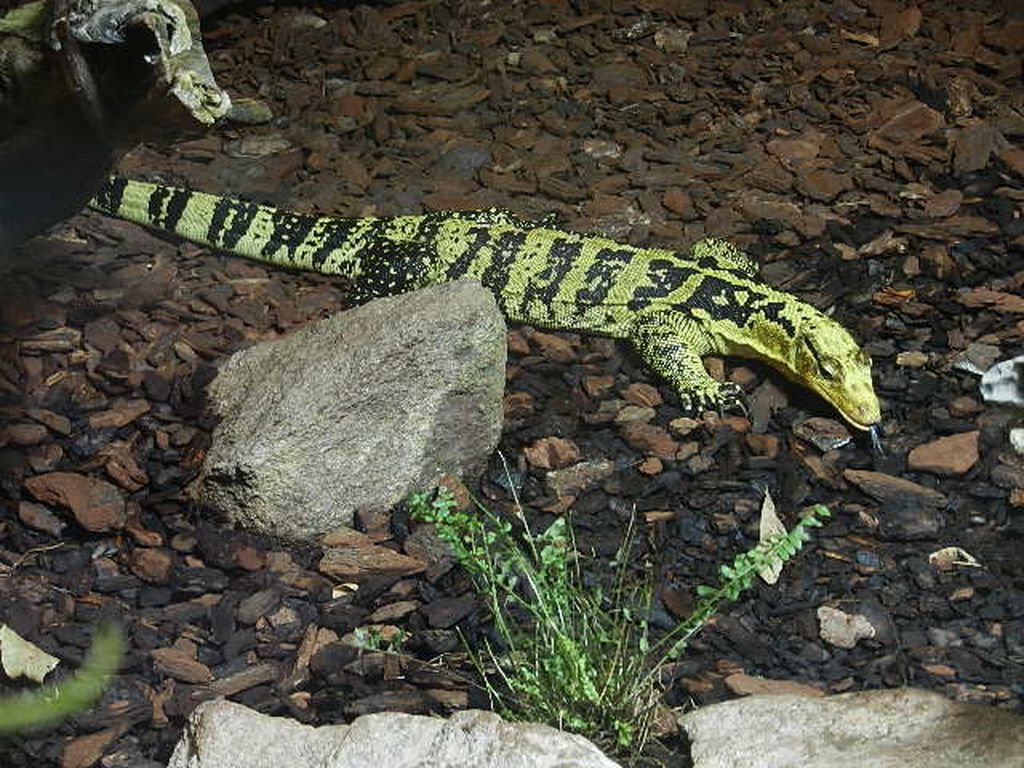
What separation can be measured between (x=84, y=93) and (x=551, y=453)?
227 cm

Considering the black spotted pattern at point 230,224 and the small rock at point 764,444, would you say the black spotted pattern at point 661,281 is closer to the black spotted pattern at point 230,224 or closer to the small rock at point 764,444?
the small rock at point 764,444

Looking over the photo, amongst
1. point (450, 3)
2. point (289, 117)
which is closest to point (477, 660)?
point (289, 117)

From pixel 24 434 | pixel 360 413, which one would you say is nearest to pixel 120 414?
pixel 24 434

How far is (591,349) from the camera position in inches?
249

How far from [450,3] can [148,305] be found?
3312mm

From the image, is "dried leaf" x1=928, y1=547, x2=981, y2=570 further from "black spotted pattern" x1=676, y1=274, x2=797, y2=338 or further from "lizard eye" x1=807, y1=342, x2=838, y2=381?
"black spotted pattern" x1=676, y1=274, x2=797, y2=338

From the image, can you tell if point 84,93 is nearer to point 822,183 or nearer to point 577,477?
point 577,477

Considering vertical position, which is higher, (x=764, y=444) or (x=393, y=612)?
(x=393, y=612)

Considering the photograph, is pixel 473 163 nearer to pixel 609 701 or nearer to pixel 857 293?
pixel 857 293

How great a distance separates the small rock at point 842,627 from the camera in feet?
15.1

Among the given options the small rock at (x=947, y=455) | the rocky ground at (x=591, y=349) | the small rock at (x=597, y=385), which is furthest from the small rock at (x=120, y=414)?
the small rock at (x=947, y=455)

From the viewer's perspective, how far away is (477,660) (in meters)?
4.48

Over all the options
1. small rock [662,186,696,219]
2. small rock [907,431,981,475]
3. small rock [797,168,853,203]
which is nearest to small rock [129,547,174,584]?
small rock [907,431,981,475]

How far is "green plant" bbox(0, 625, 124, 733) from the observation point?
3717 millimetres
